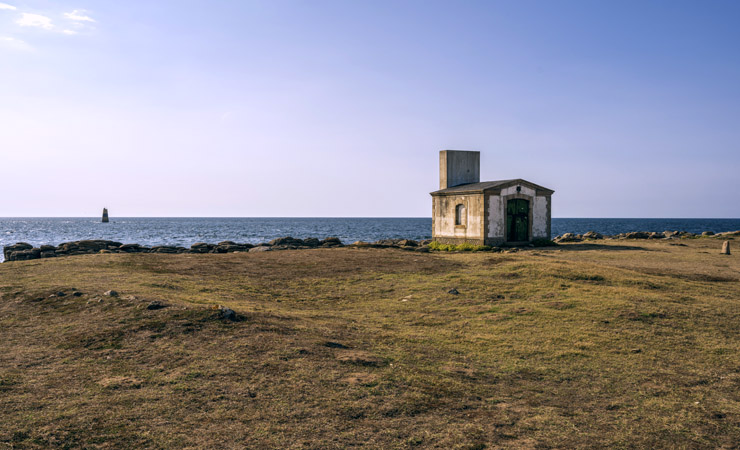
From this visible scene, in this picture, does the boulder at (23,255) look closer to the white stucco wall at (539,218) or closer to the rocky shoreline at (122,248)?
the rocky shoreline at (122,248)

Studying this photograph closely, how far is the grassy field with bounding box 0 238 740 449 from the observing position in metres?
5.88

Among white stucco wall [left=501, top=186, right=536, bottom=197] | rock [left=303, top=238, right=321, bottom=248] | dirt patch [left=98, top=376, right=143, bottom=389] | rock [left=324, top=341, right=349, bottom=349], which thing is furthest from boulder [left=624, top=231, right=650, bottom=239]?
dirt patch [left=98, top=376, right=143, bottom=389]

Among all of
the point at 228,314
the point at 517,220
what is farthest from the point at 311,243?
the point at 228,314

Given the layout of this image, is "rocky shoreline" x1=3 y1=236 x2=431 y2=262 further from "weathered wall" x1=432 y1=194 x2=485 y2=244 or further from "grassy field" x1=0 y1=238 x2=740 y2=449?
"grassy field" x1=0 y1=238 x2=740 y2=449

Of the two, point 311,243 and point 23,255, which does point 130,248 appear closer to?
point 23,255

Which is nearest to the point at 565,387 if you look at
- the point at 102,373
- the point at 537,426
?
the point at 537,426

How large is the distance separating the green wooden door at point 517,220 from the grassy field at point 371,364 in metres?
14.9

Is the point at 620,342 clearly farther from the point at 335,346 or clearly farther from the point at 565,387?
the point at 335,346

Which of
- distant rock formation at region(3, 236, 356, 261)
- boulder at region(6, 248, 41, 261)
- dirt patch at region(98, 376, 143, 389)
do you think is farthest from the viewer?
distant rock formation at region(3, 236, 356, 261)

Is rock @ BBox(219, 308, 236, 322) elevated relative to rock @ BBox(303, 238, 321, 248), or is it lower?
lower

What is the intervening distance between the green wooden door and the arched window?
2.59 meters

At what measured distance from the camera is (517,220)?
101ft

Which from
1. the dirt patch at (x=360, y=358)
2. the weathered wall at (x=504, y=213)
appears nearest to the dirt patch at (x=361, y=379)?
the dirt patch at (x=360, y=358)

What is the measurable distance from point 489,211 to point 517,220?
272 centimetres
